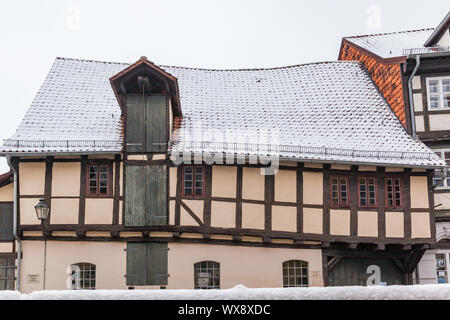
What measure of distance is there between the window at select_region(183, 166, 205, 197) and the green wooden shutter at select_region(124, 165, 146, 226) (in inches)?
44.7

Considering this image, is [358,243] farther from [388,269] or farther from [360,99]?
[360,99]

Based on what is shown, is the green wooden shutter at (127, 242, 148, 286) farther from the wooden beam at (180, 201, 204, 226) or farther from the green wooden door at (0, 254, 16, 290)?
the green wooden door at (0, 254, 16, 290)

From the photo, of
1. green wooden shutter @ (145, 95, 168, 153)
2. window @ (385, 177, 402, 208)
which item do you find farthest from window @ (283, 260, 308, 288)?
green wooden shutter @ (145, 95, 168, 153)

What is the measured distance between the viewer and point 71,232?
1577 centimetres

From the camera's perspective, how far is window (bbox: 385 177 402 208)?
55.3 feet

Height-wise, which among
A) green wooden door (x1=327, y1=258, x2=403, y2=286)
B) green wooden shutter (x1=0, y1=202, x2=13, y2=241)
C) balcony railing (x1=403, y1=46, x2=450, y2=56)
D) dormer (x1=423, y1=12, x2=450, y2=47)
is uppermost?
dormer (x1=423, y1=12, x2=450, y2=47)

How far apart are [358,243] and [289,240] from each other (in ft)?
6.18

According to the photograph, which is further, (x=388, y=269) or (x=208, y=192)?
(x=388, y=269)

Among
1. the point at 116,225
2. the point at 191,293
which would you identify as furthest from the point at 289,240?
the point at 191,293

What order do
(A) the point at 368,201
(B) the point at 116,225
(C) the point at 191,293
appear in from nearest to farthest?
(C) the point at 191,293 < (B) the point at 116,225 < (A) the point at 368,201

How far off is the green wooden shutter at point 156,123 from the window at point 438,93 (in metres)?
7.95

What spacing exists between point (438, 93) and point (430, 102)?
360 millimetres

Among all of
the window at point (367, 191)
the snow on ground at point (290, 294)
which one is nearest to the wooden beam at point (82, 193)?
the window at point (367, 191)

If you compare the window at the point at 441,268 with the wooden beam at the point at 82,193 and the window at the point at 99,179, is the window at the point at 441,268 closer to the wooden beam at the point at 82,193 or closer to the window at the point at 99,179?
the window at the point at 99,179
